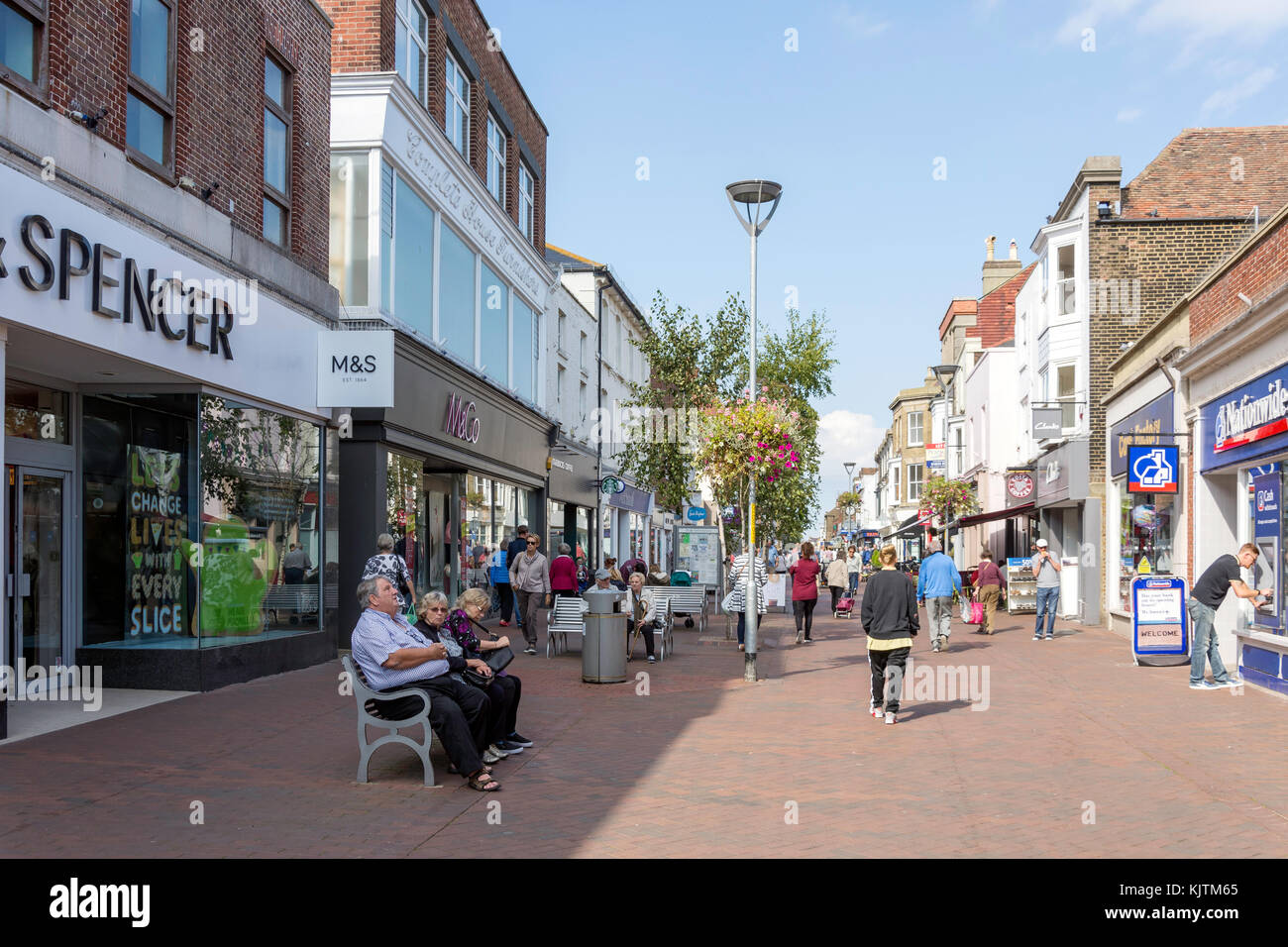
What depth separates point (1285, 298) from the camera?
42.5 ft

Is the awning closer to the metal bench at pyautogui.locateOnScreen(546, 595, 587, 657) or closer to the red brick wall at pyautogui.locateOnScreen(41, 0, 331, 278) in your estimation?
the metal bench at pyautogui.locateOnScreen(546, 595, 587, 657)

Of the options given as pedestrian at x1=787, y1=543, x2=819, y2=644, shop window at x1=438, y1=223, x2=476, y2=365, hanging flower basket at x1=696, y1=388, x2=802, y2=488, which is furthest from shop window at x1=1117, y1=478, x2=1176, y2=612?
shop window at x1=438, y1=223, x2=476, y2=365

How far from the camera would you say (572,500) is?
109ft

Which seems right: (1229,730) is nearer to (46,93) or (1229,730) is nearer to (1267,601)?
(1267,601)

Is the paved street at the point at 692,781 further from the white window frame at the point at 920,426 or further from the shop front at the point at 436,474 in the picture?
the white window frame at the point at 920,426

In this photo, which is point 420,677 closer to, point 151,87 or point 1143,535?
point 151,87

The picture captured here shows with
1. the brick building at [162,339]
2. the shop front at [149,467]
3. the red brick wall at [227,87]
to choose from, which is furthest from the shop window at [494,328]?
the shop front at [149,467]

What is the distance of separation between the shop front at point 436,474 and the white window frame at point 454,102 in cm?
446

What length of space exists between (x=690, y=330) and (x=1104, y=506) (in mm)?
10714

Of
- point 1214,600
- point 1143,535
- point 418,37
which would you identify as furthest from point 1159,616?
point 418,37

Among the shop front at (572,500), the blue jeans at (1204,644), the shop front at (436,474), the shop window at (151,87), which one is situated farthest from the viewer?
the shop front at (572,500)

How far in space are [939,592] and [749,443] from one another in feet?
13.2

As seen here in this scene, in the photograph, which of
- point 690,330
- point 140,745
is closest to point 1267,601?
point 140,745

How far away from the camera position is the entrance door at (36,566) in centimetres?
1112
